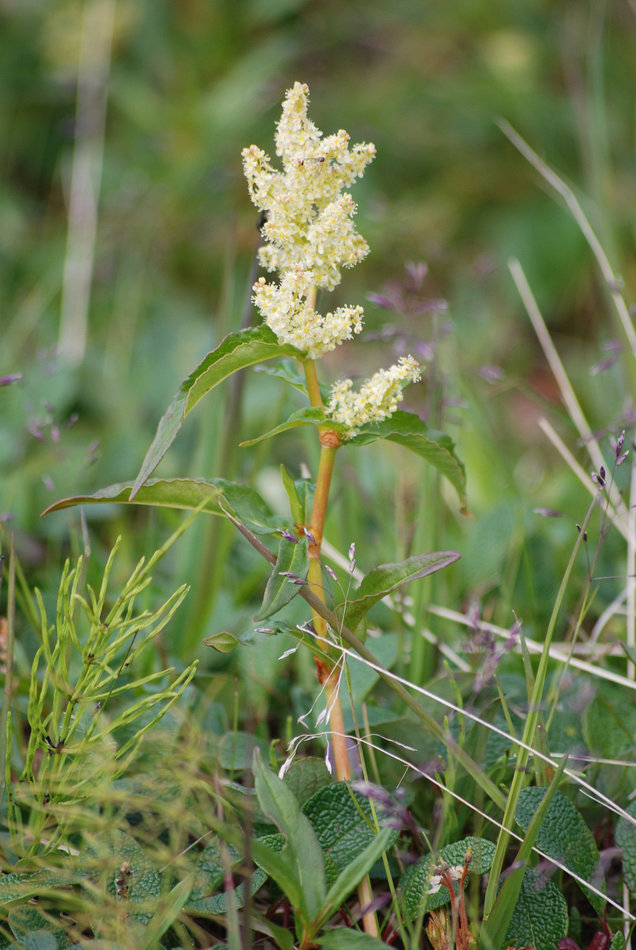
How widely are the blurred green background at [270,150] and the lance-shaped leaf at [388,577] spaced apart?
1.16 metres

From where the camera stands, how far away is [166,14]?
2816mm

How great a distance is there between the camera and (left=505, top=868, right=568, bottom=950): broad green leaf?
0.69 m

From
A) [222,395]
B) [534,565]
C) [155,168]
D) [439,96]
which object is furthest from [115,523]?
[439,96]

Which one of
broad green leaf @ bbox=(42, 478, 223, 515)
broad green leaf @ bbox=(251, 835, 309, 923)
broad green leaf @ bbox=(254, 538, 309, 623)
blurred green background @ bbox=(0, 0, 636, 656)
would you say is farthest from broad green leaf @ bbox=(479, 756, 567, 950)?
blurred green background @ bbox=(0, 0, 636, 656)

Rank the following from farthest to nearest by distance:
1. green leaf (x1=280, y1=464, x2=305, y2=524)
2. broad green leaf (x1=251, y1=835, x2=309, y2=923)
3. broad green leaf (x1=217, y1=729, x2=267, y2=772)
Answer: broad green leaf (x1=217, y1=729, x2=267, y2=772), green leaf (x1=280, y1=464, x2=305, y2=524), broad green leaf (x1=251, y1=835, x2=309, y2=923)

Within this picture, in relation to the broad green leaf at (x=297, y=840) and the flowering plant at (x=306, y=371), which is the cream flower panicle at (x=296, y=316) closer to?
the flowering plant at (x=306, y=371)

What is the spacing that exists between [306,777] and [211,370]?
398 mm

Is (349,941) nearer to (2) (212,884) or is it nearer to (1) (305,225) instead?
(2) (212,884)

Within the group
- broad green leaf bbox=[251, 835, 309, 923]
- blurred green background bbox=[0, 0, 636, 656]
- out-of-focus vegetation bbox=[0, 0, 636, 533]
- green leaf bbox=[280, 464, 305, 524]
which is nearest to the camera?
broad green leaf bbox=[251, 835, 309, 923]

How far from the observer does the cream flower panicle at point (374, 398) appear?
2.19 ft

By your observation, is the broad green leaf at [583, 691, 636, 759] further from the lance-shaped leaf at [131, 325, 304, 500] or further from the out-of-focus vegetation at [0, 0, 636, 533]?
the out-of-focus vegetation at [0, 0, 636, 533]

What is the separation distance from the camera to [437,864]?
2.26 ft

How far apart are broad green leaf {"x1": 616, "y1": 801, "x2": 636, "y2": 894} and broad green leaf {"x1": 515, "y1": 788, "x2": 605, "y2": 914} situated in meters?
0.02

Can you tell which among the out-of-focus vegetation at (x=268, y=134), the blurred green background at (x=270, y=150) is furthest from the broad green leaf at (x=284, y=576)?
the out-of-focus vegetation at (x=268, y=134)
